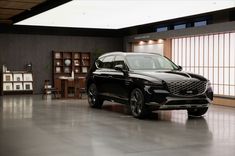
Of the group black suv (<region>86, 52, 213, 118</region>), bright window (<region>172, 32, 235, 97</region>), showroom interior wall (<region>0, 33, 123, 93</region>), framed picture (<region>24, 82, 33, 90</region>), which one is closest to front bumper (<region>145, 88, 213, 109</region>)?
black suv (<region>86, 52, 213, 118</region>)

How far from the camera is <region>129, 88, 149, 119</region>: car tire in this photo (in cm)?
912

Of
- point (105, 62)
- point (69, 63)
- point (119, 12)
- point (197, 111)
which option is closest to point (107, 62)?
point (105, 62)

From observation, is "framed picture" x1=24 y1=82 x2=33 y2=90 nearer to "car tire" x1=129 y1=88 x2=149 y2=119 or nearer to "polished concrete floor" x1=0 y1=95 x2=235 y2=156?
"polished concrete floor" x1=0 y1=95 x2=235 y2=156

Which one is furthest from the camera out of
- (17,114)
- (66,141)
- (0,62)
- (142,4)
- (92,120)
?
(0,62)

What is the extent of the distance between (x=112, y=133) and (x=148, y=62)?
3.59 meters

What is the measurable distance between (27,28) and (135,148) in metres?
12.8

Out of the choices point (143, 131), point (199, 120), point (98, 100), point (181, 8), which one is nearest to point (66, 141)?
point (143, 131)

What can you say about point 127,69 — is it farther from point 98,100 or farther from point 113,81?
point 98,100

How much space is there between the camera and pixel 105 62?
11391 mm

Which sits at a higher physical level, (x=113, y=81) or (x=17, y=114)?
(x=113, y=81)

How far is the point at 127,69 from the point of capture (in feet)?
32.9

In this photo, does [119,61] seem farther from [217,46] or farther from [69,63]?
[69,63]

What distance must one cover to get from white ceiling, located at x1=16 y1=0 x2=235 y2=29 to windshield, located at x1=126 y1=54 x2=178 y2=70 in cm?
199

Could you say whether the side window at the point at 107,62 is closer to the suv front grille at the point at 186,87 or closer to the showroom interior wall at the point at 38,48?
the suv front grille at the point at 186,87
